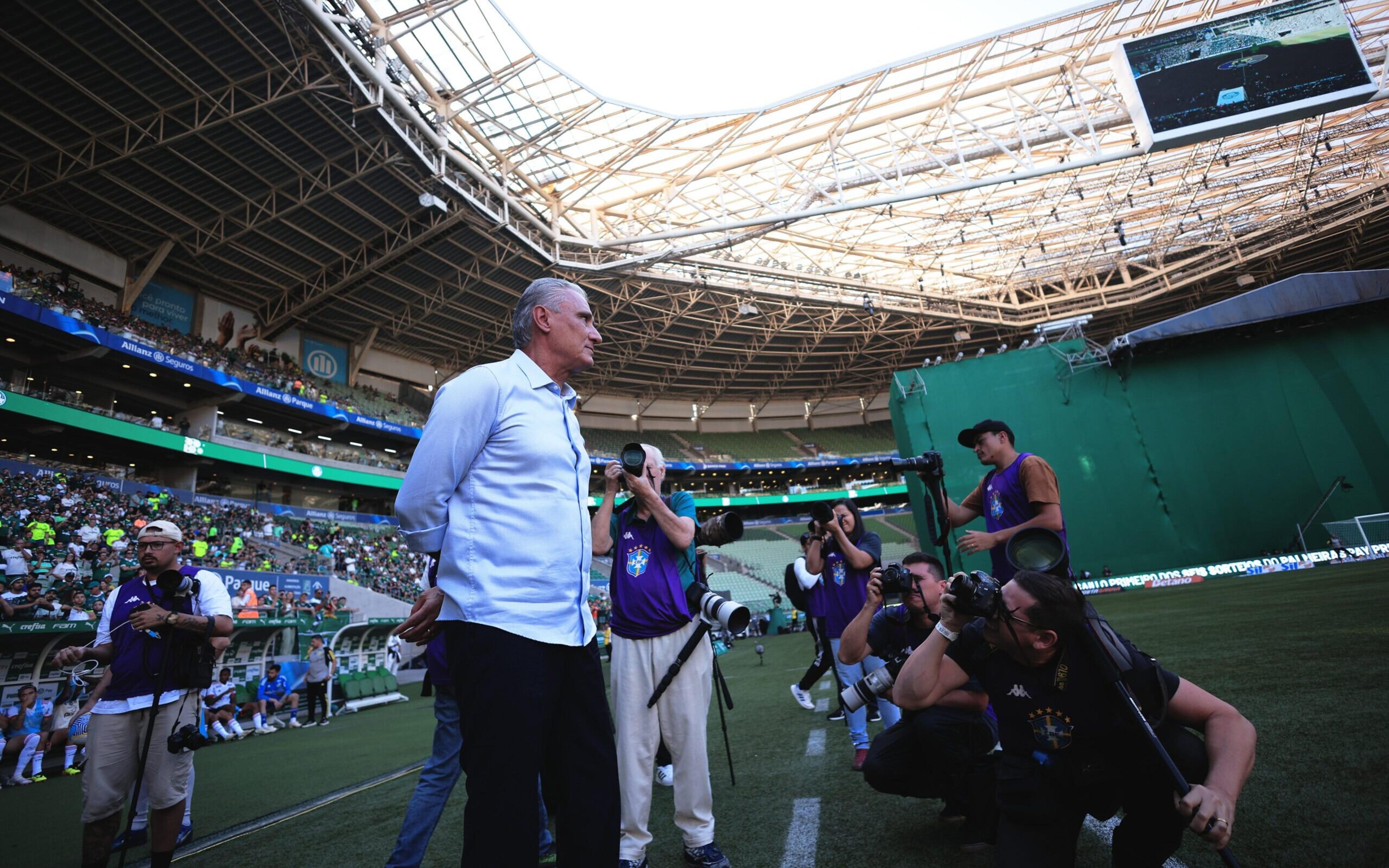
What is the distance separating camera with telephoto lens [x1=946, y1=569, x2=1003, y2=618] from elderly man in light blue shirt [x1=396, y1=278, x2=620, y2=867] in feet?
3.47

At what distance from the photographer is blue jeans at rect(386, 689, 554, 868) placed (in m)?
2.53

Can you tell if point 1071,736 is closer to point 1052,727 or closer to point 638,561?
point 1052,727

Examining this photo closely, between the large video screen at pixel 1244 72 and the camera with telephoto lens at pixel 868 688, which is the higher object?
the large video screen at pixel 1244 72

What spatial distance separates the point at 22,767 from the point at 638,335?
25901mm

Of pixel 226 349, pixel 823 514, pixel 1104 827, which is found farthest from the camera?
pixel 226 349

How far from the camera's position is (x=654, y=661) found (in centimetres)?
279

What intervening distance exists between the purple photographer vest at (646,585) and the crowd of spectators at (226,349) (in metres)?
23.0

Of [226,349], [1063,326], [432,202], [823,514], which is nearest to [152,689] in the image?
[823,514]

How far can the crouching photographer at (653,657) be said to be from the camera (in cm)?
258

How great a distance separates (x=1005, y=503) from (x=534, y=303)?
2694 millimetres

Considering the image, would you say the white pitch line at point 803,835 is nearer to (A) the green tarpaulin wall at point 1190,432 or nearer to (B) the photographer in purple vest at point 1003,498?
(B) the photographer in purple vest at point 1003,498

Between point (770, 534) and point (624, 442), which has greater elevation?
point (624, 442)

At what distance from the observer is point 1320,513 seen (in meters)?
15.8

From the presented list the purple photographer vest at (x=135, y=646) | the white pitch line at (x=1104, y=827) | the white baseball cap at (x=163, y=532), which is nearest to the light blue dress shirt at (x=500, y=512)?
the white pitch line at (x=1104, y=827)
